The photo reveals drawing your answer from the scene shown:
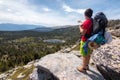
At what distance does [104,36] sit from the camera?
52.4 feet

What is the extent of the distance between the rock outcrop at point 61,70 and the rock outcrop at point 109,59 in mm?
2479

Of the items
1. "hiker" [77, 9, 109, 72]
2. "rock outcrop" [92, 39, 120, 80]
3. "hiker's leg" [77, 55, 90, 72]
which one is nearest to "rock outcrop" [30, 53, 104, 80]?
"hiker's leg" [77, 55, 90, 72]

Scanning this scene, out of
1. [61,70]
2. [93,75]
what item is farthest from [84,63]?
[61,70]

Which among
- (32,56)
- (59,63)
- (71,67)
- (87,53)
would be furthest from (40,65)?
(32,56)

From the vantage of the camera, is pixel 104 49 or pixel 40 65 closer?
pixel 104 49

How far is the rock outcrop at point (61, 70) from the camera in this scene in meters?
18.4

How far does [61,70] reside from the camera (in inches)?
769

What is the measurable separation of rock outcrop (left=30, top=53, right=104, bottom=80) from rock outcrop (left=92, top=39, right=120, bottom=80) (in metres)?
2.48

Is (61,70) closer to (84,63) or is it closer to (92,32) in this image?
(84,63)

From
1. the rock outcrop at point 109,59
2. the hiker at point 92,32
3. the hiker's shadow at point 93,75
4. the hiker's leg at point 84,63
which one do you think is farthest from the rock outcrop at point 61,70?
the rock outcrop at point 109,59

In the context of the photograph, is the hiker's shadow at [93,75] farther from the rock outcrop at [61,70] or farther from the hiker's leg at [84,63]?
the hiker's leg at [84,63]

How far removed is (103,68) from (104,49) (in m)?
1.39

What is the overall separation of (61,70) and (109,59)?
543 cm

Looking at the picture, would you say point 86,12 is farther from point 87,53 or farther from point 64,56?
point 64,56
